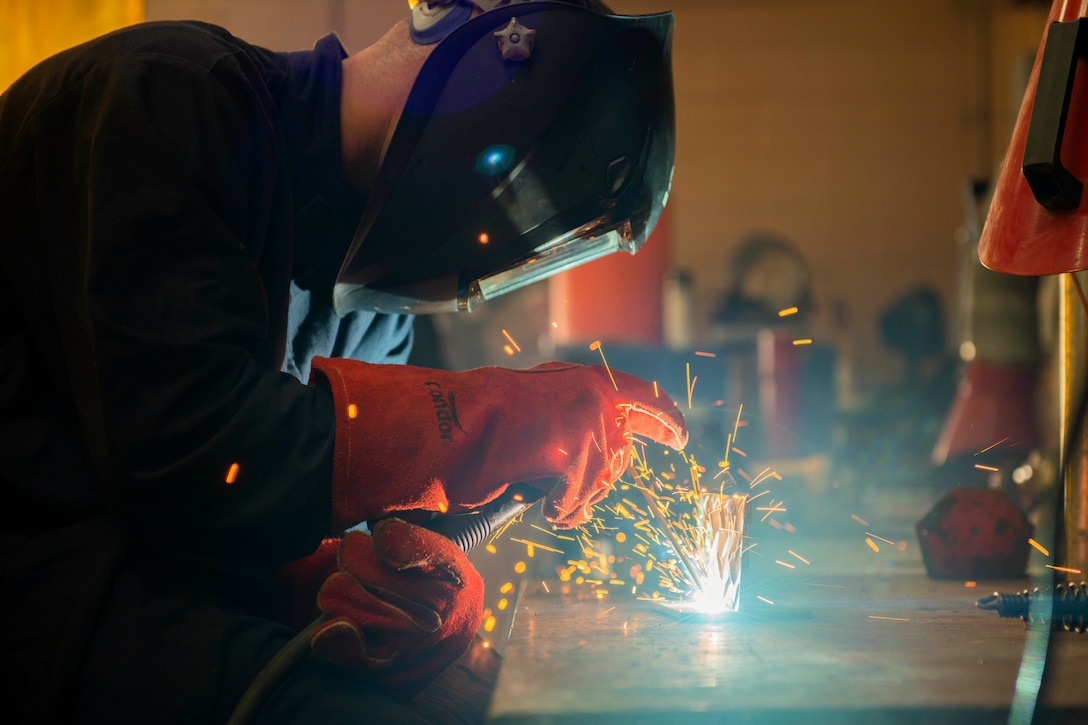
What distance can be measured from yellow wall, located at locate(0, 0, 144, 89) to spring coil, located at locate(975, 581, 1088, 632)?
2.49 m

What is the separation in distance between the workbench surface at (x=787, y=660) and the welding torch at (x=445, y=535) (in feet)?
0.51

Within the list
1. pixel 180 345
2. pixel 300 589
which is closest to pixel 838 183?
pixel 300 589

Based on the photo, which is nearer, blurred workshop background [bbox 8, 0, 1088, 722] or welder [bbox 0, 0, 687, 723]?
welder [bbox 0, 0, 687, 723]

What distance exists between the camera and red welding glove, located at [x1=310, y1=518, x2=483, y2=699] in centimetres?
115

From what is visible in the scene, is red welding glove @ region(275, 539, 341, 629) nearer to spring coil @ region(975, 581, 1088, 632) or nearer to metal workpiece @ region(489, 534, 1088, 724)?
metal workpiece @ region(489, 534, 1088, 724)

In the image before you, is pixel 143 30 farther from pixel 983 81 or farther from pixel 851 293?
pixel 983 81

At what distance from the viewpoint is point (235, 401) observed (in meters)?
1.12

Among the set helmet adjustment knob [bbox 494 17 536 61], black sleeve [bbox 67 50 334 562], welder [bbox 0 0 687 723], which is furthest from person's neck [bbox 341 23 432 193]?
black sleeve [bbox 67 50 334 562]

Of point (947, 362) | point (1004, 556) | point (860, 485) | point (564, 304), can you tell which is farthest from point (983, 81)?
point (1004, 556)

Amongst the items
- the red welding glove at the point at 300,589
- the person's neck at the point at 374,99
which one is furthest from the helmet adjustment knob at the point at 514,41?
the red welding glove at the point at 300,589

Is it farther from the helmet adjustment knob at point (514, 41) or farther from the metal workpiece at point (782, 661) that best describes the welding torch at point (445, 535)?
the helmet adjustment knob at point (514, 41)

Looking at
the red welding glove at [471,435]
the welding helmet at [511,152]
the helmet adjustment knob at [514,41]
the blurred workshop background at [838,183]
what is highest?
the helmet adjustment knob at [514,41]

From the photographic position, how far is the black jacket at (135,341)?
108cm

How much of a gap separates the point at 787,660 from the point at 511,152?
854 millimetres
